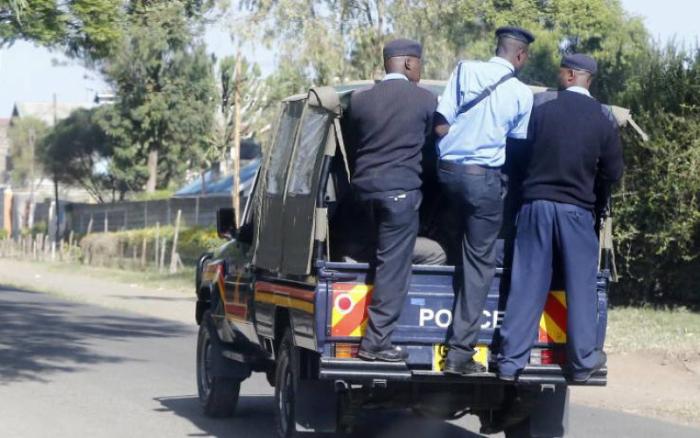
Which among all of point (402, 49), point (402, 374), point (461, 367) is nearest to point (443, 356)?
point (461, 367)

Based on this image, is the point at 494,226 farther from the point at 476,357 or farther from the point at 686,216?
the point at 686,216

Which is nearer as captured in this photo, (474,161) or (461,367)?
(461,367)

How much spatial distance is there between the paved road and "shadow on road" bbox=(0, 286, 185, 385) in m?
0.02

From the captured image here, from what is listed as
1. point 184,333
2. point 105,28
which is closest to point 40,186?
point 184,333

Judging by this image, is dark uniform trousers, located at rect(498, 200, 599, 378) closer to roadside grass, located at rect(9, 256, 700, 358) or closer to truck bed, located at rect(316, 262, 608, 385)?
truck bed, located at rect(316, 262, 608, 385)

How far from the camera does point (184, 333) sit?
2070 centimetres

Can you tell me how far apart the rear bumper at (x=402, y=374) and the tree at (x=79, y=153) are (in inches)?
2090

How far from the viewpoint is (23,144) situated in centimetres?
8388

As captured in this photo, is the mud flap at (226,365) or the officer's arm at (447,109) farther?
the mud flap at (226,365)

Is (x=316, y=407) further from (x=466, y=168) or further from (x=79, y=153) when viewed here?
(x=79, y=153)

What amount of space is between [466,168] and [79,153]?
56400mm

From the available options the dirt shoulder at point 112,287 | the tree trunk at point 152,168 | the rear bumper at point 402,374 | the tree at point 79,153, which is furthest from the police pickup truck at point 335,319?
the tree at point 79,153

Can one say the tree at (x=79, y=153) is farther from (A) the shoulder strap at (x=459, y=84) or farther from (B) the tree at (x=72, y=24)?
(A) the shoulder strap at (x=459, y=84)

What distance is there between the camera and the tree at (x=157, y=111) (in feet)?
167
